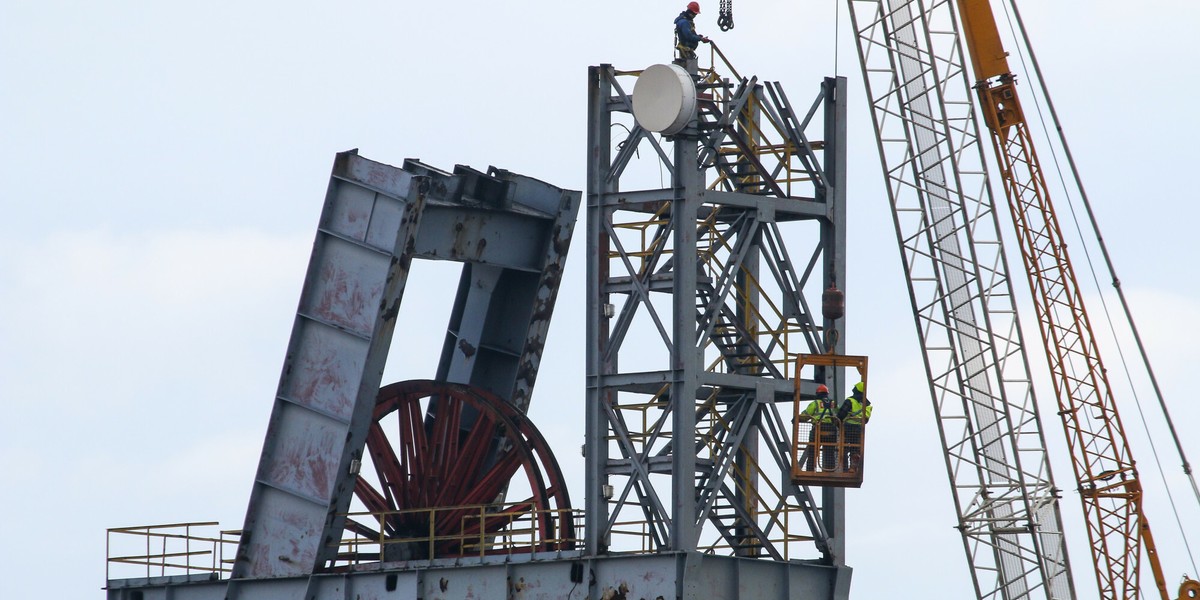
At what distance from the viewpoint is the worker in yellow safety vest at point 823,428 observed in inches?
1305

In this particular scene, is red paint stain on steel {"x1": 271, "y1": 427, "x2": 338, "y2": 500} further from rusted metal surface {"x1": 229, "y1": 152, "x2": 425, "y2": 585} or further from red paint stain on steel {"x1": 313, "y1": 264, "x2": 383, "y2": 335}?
red paint stain on steel {"x1": 313, "y1": 264, "x2": 383, "y2": 335}

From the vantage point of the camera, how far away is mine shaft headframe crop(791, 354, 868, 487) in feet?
109

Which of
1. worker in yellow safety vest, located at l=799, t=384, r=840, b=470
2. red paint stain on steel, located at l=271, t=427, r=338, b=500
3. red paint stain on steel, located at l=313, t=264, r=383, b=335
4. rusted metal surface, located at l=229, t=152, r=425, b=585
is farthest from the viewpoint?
red paint stain on steel, located at l=271, t=427, r=338, b=500

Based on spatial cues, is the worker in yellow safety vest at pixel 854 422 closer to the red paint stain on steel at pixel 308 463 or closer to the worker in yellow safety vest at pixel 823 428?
the worker in yellow safety vest at pixel 823 428

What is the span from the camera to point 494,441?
3894 centimetres

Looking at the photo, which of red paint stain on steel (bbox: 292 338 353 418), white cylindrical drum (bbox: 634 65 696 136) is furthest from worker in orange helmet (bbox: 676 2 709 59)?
red paint stain on steel (bbox: 292 338 353 418)

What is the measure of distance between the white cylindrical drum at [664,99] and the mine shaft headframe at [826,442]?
13.3 ft

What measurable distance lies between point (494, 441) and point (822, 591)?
798cm

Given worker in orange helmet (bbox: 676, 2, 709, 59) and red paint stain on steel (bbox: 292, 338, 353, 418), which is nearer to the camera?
worker in orange helmet (bbox: 676, 2, 709, 59)

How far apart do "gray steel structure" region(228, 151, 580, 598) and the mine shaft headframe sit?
653cm

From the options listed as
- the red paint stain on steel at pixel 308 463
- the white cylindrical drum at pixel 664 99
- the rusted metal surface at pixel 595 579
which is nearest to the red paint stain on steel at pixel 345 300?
the red paint stain on steel at pixel 308 463

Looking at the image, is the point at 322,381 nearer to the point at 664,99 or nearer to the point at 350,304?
the point at 350,304

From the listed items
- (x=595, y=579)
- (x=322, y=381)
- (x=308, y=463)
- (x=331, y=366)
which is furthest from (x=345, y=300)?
(x=595, y=579)

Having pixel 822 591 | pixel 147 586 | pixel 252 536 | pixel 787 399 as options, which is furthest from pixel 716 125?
pixel 147 586
